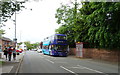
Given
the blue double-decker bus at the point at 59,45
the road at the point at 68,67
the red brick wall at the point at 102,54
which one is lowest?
the road at the point at 68,67

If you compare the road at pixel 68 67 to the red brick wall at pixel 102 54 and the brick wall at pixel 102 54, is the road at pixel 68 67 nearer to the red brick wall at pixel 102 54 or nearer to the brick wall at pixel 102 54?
the brick wall at pixel 102 54

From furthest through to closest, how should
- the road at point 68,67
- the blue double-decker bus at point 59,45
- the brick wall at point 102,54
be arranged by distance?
the blue double-decker bus at point 59,45 < the brick wall at point 102,54 < the road at point 68,67

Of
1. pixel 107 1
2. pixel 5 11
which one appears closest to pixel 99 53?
pixel 107 1

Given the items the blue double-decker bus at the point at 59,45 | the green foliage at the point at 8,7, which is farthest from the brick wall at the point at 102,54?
the green foliage at the point at 8,7

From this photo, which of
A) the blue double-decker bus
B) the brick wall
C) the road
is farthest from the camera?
the blue double-decker bus

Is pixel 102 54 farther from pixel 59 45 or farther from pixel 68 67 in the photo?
pixel 68 67

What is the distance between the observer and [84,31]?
31.4 metres

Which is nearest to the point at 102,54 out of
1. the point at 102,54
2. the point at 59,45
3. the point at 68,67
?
the point at 102,54

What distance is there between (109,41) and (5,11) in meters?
12.5

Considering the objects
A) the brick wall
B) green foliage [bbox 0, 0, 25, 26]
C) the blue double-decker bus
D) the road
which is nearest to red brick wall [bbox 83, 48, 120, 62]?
the brick wall

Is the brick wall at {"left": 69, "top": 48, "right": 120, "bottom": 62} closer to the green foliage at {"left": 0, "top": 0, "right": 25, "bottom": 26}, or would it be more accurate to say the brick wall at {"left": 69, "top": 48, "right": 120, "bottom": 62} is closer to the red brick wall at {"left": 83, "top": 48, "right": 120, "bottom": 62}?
the red brick wall at {"left": 83, "top": 48, "right": 120, "bottom": 62}

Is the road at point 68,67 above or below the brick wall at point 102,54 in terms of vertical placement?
below

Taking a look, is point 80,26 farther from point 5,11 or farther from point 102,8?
point 5,11

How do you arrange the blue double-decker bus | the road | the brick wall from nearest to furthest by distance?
1. the road
2. the brick wall
3. the blue double-decker bus
